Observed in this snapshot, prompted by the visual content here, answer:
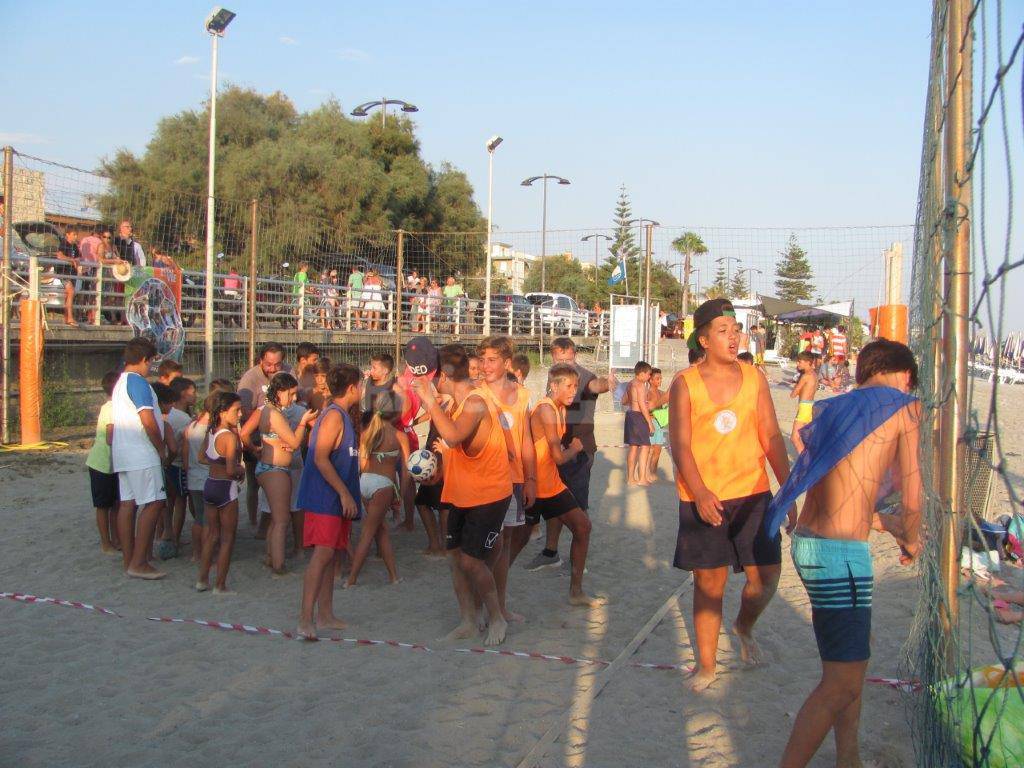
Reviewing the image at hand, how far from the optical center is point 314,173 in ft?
87.8

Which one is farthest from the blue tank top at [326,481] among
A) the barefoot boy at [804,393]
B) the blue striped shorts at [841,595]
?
the barefoot boy at [804,393]

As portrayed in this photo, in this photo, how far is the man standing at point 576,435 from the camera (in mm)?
6586

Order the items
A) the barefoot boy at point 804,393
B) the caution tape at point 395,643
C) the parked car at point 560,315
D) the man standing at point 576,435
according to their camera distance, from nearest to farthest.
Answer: the caution tape at point 395,643 < the man standing at point 576,435 < the barefoot boy at point 804,393 < the parked car at point 560,315

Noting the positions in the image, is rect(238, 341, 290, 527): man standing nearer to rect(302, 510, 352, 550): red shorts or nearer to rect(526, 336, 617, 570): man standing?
rect(302, 510, 352, 550): red shorts

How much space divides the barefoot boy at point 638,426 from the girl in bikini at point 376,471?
173 inches

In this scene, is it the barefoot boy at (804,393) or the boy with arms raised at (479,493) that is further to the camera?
the barefoot boy at (804,393)

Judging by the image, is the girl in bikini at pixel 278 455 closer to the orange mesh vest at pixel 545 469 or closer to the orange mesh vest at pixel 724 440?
the orange mesh vest at pixel 545 469

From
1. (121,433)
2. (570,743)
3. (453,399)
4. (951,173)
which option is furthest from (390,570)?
(951,173)

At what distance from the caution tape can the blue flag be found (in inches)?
55.5

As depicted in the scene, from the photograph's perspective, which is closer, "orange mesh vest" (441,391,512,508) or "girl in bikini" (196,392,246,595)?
"orange mesh vest" (441,391,512,508)

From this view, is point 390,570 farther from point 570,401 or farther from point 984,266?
point 984,266

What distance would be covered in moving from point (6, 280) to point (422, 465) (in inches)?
275

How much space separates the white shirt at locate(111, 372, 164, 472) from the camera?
6.41 metres

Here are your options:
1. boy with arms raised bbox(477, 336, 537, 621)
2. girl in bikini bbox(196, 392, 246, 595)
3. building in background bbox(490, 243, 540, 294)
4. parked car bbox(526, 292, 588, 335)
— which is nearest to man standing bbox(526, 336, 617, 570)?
boy with arms raised bbox(477, 336, 537, 621)
